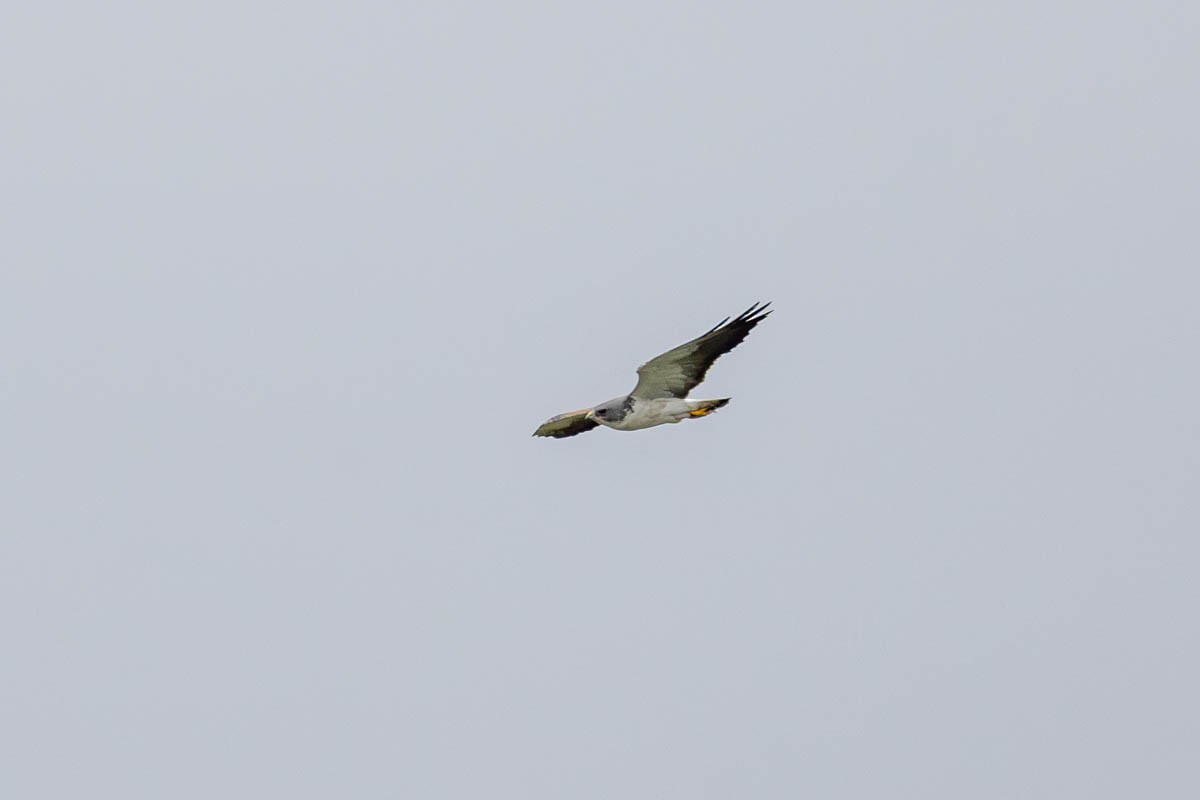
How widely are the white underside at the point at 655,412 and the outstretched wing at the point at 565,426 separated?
3.68ft

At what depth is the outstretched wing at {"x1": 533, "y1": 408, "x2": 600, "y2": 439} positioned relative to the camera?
140 ft

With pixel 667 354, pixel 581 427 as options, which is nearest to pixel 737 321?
pixel 667 354

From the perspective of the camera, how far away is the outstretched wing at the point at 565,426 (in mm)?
42562

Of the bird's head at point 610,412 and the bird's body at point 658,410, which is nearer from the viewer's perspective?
the bird's body at point 658,410

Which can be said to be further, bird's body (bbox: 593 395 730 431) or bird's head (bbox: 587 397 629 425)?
bird's head (bbox: 587 397 629 425)

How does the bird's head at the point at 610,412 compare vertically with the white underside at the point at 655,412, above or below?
above

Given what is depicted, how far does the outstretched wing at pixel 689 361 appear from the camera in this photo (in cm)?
3894

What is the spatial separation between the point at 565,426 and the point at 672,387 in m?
3.75

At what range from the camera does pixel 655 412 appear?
4088cm

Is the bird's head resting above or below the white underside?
above

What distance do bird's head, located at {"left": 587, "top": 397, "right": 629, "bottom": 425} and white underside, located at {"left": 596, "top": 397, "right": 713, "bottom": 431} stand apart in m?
0.06

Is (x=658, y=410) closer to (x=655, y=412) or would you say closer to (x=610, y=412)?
(x=655, y=412)

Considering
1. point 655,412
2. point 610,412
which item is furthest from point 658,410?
point 610,412

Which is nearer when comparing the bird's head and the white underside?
the white underside
